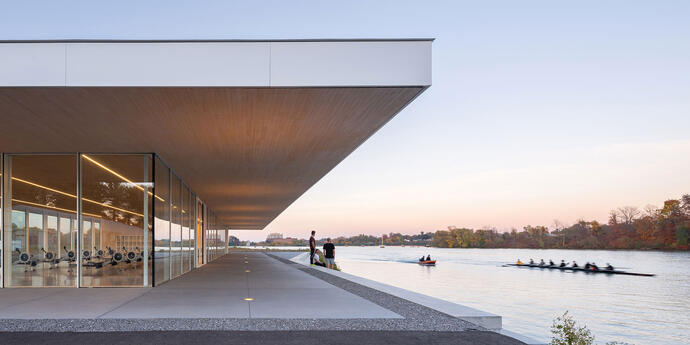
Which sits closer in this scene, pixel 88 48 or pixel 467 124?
pixel 88 48

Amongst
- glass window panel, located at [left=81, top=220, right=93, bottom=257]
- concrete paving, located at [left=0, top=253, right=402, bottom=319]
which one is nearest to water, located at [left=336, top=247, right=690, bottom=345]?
concrete paving, located at [left=0, top=253, right=402, bottom=319]

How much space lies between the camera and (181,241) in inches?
576

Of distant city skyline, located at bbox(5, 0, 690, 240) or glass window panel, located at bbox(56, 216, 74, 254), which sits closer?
glass window panel, located at bbox(56, 216, 74, 254)

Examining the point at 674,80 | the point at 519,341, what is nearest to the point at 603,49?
the point at 674,80

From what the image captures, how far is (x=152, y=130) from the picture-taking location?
7.85 meters

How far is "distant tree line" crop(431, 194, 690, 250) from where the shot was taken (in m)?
66.2

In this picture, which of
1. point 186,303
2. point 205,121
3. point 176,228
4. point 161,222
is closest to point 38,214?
point 161,222

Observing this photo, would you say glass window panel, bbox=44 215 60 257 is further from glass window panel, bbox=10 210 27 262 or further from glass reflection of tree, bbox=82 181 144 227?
glass reflection of tree, bbox=82 181 144 227

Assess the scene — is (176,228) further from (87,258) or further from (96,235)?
(87,258)

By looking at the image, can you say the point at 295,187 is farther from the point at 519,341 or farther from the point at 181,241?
the point at 519,341

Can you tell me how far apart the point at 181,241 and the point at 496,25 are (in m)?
12.9

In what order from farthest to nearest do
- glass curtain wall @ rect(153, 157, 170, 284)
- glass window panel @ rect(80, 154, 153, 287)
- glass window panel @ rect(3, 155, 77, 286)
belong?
1. glass curtain wall @ rect(153, 157, 170, 284)
2. glass window panel @ rect(80, 154, 153, 287)
3. glass window panel @ rect(3, 155, 77, 286)

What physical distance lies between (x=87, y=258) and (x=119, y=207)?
1363 mm

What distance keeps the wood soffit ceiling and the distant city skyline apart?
0.66m
